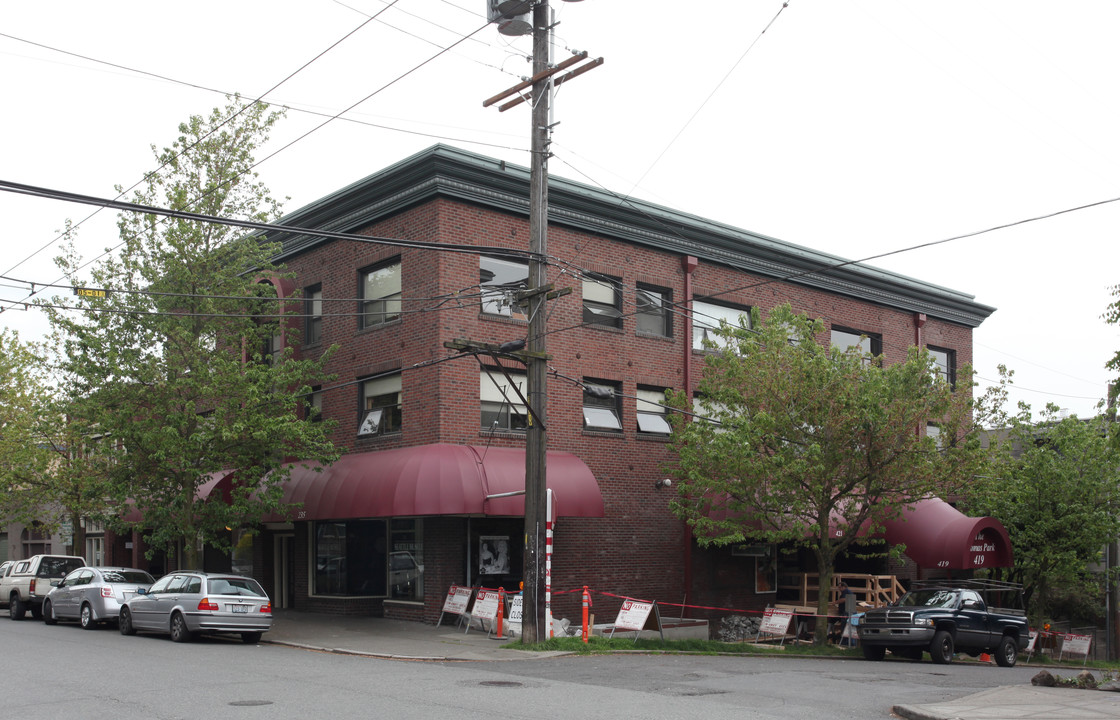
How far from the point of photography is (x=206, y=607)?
2006cm

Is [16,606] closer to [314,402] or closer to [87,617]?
[87,617]

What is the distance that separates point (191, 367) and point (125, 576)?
5.39 meters

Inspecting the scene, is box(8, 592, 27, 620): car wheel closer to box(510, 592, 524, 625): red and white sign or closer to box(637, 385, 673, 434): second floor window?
box(510, 592, 524, 625): red and white sign

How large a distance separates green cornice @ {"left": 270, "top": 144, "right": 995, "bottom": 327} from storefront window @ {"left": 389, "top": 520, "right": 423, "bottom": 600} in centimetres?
757

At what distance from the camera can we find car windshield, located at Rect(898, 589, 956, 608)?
2308cm

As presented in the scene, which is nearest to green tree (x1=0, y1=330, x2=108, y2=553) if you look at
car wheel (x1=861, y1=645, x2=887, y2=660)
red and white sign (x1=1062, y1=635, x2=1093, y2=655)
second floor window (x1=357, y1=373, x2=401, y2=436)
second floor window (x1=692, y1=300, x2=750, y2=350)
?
second floor window (x1=357, y1=373, x2=401, y2=436)

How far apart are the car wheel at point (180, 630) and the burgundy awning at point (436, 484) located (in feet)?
13.7

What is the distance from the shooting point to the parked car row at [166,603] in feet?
66.3

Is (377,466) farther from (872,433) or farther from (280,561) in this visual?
(872,433)

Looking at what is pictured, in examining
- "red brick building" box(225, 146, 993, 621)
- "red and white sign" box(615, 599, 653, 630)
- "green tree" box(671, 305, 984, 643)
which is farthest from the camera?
"red brick building" box(225, 146, 993, 621)

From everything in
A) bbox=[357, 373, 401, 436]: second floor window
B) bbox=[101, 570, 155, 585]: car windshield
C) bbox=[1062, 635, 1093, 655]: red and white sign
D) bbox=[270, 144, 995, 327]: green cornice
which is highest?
bbox=[270, 144, 995, 327]: green cornice

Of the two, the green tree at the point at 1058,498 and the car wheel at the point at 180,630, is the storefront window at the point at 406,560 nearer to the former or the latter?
the car wheel at the point at 180,630

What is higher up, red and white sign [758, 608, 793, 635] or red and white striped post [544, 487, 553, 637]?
red and white striped post [544, 487, 553, 637]

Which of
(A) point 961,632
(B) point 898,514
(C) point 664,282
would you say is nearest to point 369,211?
(C) point 664,282
